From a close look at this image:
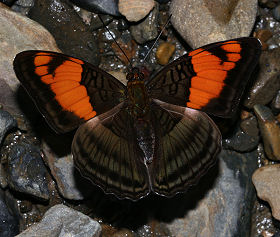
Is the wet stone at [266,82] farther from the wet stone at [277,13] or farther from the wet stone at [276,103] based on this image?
the wet stone at [277,13]

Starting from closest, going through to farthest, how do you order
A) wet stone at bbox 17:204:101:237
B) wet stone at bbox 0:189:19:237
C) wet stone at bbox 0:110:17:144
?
wet stone at bbox 17:204:101:237, wet stone at bbox 0:189:19:237, wet stone at bbox 0:110:17:144

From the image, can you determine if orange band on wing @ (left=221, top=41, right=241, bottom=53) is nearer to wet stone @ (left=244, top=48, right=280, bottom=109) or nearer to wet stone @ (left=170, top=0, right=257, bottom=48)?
wet stone @ (left=170, top=0, right=257, bottom=48)

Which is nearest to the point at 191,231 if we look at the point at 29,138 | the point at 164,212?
the point at 164,212

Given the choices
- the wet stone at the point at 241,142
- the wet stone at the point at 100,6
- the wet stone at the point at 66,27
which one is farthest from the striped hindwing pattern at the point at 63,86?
the wet stone at the point at 241,142

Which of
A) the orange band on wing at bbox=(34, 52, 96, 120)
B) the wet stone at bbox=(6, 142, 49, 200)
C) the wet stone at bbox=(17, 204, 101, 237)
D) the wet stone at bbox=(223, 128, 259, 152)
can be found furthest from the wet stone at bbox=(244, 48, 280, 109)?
the wet stone at bbox=(6, 142, 49, 200)

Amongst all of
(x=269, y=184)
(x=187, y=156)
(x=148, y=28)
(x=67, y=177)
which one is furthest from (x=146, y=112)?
(x=269, y=184)

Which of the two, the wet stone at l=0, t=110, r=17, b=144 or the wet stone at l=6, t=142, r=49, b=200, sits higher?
the wet stone at l=0, t=110, r=17, b=144

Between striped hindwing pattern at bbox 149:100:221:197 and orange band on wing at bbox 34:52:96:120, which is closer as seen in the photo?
orange band on wing at bbox 34:52:96:120

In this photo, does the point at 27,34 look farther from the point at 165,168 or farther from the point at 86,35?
the point at 165,168
